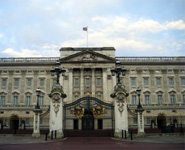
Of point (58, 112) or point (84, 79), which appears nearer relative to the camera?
point (58, 112)

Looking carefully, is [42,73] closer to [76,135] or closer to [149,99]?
[149,99]

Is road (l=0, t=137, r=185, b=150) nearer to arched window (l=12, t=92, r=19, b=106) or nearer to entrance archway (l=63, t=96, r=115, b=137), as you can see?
entrance archway (l=63, t=96, r=115, b=137)

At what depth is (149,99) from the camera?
53625 millimetres

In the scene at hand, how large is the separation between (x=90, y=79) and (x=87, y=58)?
5.16 meters

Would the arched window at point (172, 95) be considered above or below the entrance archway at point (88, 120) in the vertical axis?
above

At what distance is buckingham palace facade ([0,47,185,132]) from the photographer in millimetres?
A: 52656

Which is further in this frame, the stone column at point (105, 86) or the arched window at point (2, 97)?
the arched window at point (2, 97)

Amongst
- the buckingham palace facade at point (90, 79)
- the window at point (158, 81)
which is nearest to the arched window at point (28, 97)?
the buckingham palace facade at point (90, 79)

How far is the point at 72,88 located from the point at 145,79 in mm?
18118

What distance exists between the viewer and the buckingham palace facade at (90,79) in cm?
5266

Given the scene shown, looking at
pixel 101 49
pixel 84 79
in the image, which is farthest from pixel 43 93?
pixel 101 49

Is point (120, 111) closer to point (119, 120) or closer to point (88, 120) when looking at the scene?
point (119, 120)

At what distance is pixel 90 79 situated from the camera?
176ft

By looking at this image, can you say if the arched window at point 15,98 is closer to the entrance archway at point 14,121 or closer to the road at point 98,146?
the entrance archway at point 14,121
